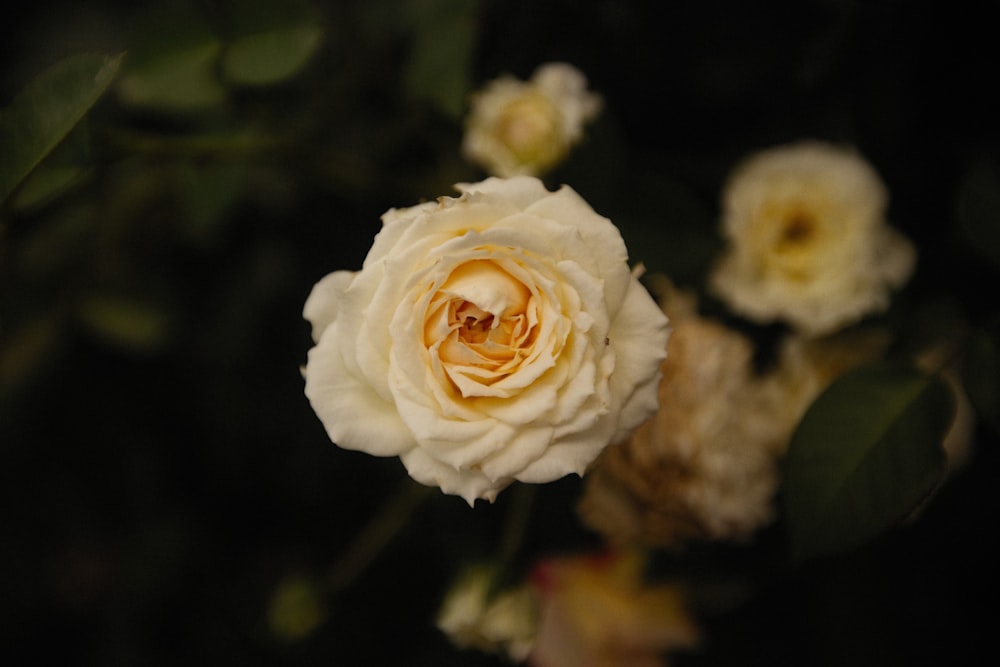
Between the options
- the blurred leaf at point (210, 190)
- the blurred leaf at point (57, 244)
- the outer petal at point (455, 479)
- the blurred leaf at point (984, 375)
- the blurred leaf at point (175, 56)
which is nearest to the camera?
the outer petal at point (455, 479)

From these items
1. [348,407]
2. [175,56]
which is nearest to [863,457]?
[348,407]

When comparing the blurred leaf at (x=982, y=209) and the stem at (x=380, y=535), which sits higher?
the blurred leaf at (x=982, y=209)

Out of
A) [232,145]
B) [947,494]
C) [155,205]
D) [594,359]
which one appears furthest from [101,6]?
[947,494]

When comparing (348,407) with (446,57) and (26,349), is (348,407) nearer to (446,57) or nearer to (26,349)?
(446,57)

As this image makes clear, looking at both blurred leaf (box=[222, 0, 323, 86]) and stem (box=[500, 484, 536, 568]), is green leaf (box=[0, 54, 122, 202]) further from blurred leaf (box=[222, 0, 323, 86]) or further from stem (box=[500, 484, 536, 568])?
stem (box=[500, 484, 536, 568])

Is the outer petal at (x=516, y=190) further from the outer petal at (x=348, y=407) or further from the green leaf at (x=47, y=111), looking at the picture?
the green leaf at (x=47, y=111)

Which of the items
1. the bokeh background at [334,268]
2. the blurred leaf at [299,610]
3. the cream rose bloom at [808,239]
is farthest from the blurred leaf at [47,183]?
the cream rose bloom at [808,239]

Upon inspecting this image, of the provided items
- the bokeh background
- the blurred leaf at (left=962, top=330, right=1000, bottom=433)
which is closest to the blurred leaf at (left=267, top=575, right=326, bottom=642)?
the bokeh background
